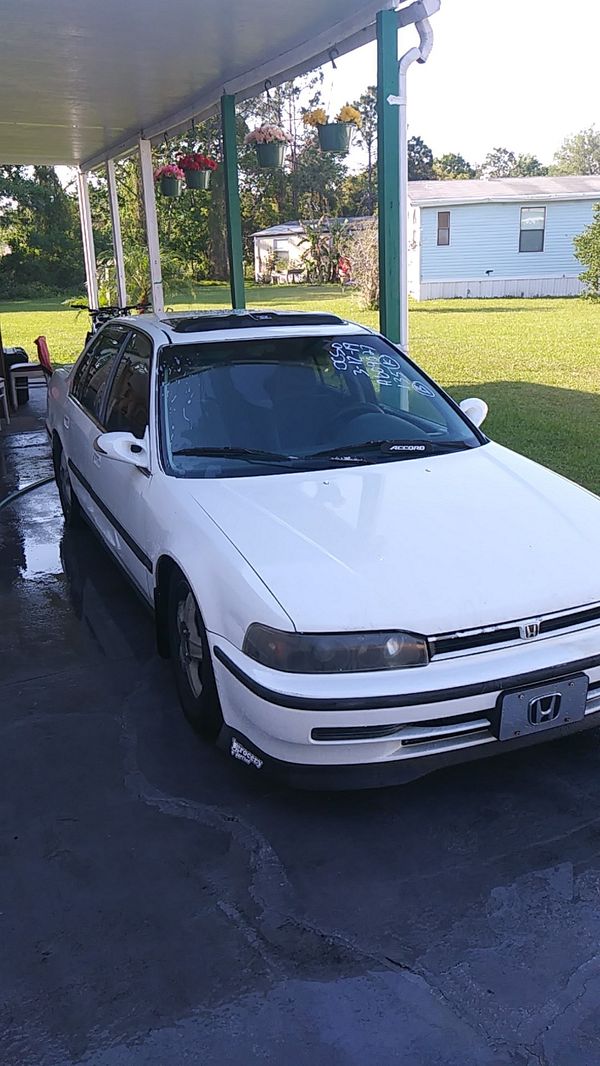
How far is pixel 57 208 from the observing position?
37.2m

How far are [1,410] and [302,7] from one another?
6.24 meters

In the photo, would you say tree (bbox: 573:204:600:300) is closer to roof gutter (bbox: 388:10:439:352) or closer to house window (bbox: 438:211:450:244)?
house window (bbox: 438:211:450:244)

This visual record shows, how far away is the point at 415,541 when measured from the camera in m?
3.01

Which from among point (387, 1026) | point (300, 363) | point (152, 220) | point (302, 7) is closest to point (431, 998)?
point (387, 1026)

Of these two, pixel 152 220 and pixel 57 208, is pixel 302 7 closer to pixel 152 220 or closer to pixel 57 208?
pixel 152 220

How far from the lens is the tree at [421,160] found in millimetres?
58219

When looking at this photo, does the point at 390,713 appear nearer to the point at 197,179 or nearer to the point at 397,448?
the point at 397,448

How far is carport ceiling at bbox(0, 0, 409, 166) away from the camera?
607 centimetres

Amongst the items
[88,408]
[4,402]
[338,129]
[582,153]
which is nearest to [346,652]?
[88,408]

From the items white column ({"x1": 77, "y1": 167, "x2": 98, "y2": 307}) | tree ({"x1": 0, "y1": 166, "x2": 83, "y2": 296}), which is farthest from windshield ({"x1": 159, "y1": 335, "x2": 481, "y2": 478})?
tree ({"x1": 0, "y1": 166, "x2": 83, "y2": 296})

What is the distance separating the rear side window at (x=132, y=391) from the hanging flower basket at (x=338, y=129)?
3421mm

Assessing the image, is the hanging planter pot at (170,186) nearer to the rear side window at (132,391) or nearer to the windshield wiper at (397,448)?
the rear side window at (132,391)

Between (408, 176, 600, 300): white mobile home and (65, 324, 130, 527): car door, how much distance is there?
24.0m

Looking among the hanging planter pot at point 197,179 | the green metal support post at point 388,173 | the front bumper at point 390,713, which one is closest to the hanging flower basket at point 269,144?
the hanging planter pot at point 197,179
